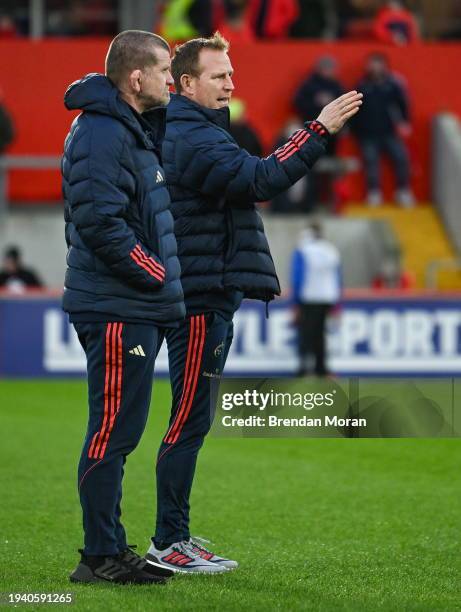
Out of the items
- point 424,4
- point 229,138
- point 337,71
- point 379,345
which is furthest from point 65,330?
point 229,138

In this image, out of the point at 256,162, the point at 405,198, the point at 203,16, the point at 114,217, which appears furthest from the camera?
the point at 405,198

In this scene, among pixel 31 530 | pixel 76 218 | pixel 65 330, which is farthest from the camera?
pixel 65 330

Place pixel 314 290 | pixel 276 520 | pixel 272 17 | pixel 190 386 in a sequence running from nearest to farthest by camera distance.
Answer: pixel 190 386 < pixel 276 520 < pixel 314 290 < pixel 272 17

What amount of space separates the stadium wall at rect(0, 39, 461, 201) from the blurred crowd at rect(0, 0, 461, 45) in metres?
0.45

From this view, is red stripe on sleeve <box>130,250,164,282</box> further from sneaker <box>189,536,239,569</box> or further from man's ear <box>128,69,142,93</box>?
sneaker <box>189,536,239,569</box>

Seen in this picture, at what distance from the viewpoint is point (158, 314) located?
6148 mm

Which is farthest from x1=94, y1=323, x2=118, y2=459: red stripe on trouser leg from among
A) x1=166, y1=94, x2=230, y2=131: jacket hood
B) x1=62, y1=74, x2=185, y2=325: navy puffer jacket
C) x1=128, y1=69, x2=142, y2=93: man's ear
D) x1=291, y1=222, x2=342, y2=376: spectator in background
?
x1=291, y1=222, x2=342, y2=376: spectator in background

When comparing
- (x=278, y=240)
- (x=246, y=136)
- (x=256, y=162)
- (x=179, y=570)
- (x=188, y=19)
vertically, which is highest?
(x=188, y=19)

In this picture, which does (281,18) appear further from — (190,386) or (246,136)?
(190,386)

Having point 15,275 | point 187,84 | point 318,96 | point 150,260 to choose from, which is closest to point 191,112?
point 187,84

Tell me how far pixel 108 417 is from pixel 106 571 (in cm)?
62

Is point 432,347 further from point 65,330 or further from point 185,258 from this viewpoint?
point 185,258

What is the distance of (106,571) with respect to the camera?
241 inches

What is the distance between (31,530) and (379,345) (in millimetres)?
10691
